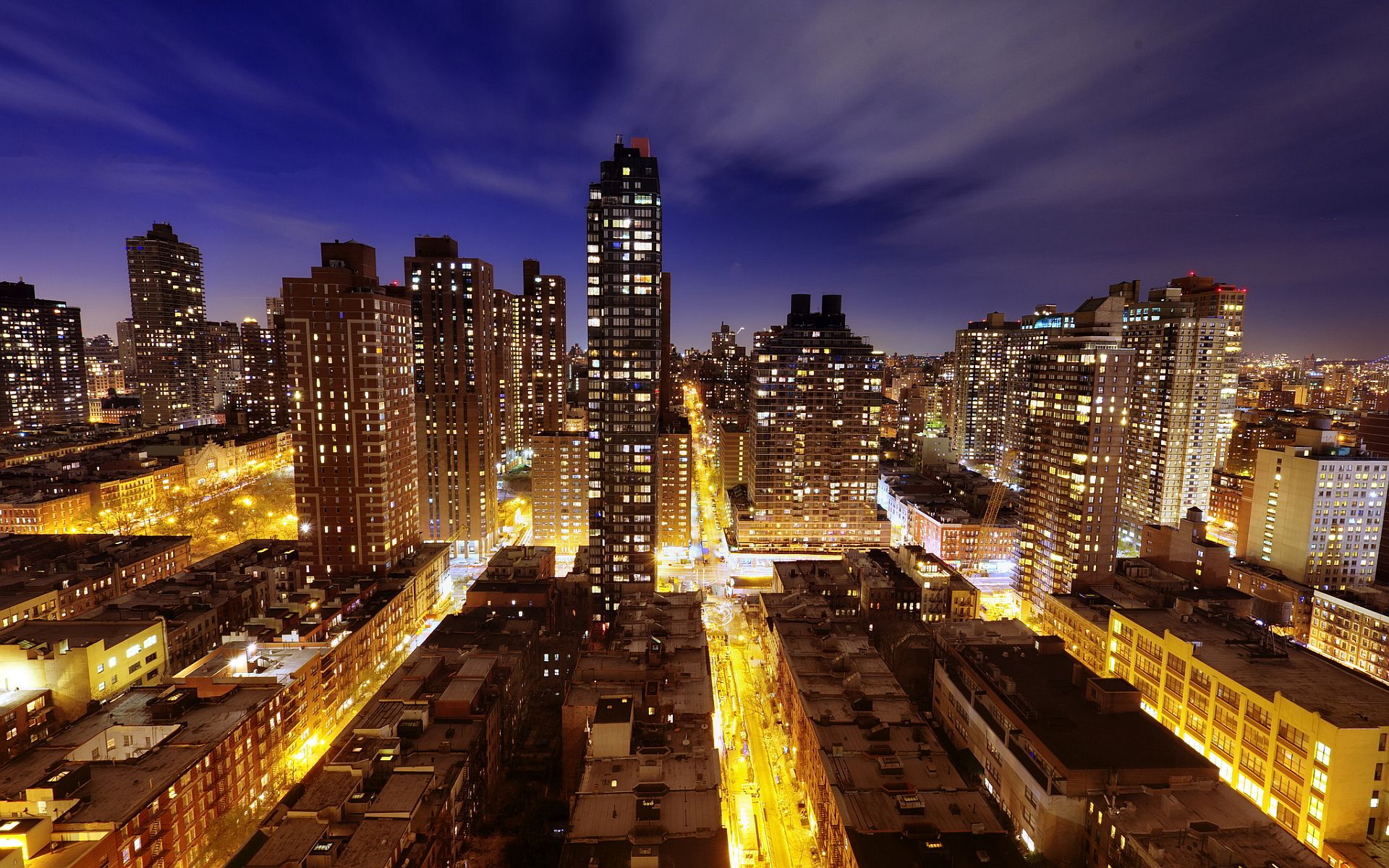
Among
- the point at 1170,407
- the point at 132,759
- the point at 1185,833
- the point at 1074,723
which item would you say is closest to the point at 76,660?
the point at 132,759

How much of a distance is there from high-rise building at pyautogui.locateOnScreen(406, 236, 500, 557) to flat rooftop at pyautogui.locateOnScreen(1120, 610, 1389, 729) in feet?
364

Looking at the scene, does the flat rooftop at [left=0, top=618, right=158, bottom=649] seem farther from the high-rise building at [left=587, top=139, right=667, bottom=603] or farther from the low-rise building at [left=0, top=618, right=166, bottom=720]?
the high-rise building at [left=587, top=139, right=667, bottom=603]

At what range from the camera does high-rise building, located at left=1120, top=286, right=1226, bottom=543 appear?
148875 mm

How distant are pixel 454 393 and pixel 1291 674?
125m

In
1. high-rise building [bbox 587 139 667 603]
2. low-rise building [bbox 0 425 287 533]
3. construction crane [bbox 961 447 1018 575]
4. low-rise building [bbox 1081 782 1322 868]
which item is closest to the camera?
low-rise building [bbox 1081 782 1322 868]

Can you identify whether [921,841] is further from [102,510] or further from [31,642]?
[102,510]

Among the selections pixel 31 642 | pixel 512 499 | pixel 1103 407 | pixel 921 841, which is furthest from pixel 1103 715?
pixel 512 499

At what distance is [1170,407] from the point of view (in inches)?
5955

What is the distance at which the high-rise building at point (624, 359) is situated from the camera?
93.3 metres

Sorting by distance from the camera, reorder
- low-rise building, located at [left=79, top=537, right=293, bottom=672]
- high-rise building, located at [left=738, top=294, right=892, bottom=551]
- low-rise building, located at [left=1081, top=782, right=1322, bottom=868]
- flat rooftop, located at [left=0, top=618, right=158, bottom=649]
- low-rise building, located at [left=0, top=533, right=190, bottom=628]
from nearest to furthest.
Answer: low-rise building, located at [left=1081, top=782, right=1322, bottom=868]
flat rooftop, located at [left=0, top=618, right=158, bottom=649]
low-rise building, located at [left=79, top=537, right=293, bottom=672]
low-rise building, located at [left=0, top=533, right=190, bottom=628]
high-rise building, located at [left=738, top=294, right=892, bottom=551]

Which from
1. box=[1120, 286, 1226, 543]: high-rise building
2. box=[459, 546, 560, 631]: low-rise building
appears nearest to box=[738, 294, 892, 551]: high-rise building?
box=[1120, 286, 1226, 543]: high-rise building

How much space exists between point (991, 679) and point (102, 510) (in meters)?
170

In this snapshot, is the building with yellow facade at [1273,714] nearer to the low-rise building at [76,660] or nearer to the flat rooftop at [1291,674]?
the flat rooftop at [1291,674]

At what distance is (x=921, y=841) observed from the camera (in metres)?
49.4
